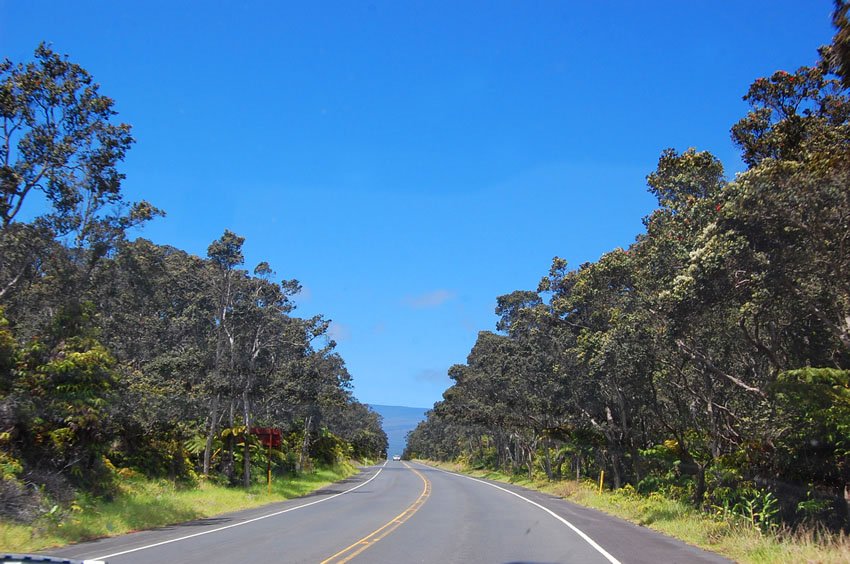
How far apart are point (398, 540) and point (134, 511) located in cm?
838

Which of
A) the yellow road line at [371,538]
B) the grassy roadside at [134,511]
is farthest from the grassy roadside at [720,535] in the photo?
the grassy roadside at [134,511]

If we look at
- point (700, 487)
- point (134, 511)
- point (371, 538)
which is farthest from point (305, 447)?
point (371, 538)

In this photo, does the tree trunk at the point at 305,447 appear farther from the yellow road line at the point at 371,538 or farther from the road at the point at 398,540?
the yellow road line at the point at 371,538

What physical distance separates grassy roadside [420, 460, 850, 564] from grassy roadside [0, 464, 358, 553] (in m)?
12.8

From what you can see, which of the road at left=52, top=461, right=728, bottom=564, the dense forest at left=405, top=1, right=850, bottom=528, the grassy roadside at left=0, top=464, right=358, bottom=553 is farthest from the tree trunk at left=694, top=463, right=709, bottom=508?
the grassy roadside at left=0, top=464, right=358, bottom=553

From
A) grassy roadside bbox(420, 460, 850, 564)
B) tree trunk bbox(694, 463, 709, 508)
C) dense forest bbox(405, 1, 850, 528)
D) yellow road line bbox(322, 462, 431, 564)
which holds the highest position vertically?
dense forest bbox(405, 1, 850, 528)

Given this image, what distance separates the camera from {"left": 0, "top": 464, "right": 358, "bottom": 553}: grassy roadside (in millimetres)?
12766

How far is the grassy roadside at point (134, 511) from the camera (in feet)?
41.9

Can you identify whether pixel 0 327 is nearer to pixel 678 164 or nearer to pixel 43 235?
pixel 43 235

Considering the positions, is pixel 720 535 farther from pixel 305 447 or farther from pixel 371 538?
pixel 305 447

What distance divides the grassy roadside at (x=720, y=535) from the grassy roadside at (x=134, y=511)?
12.8m

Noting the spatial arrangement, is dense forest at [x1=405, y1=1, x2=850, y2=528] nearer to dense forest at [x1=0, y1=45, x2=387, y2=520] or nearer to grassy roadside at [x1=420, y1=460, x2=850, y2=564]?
grassy roadside at [x1=420, y1=460, x2=850, y2=564]

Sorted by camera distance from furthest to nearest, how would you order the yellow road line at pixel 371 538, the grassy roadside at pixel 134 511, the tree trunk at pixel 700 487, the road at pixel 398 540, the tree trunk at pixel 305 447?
the tree trunk at pixel 305 447, the tree trunk at pixel 700 487, the grassy roadside at pixel 134 511, the road at pixel 398 540, the yellow road line at pixel 371 538

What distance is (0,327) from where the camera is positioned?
16.0 m
